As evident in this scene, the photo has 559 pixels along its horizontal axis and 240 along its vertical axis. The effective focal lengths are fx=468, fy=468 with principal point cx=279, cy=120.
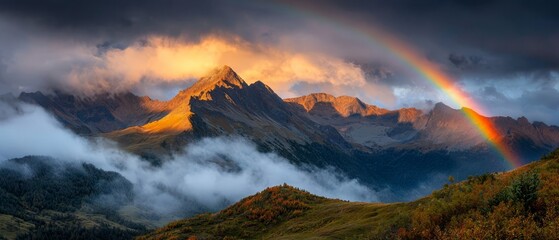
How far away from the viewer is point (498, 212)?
1173 inches

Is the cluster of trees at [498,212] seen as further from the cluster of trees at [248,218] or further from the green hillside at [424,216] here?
the cluster of trees at [248,218]

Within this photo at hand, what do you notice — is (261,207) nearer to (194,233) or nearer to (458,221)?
(194,233)

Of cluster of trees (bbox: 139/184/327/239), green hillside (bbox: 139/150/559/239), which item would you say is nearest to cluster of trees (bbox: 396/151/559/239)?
green hillside (bbox: 139/150/559/239)

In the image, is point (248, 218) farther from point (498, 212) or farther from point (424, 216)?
point (498, 212)

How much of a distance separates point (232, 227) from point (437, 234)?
38702 millimetres

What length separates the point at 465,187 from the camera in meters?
38.7

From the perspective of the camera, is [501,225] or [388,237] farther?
[388,237]

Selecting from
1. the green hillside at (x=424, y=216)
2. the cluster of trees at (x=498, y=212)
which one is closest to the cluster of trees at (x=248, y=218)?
the green hillside at (x=424, y=216)

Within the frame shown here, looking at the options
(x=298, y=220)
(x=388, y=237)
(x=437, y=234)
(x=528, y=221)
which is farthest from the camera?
(x=298, y=220)

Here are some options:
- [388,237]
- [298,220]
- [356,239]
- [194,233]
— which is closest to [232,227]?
[194,233]

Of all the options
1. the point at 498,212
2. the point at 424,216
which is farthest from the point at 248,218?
the point at 498,212

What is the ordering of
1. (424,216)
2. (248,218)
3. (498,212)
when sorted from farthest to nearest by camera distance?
(248,218), (424,216), (498,212)

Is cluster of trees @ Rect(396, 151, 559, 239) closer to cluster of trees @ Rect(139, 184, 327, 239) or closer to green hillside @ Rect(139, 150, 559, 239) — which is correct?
green hillside @ Rect(139, 150, 559, 239)

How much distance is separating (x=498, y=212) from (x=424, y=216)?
19.1ft
